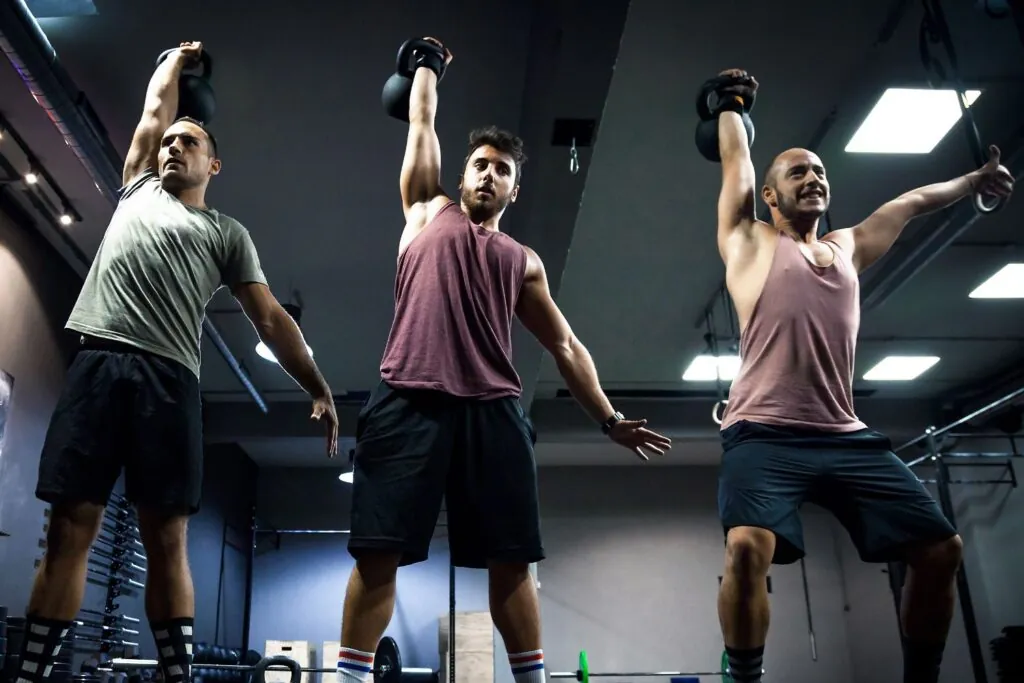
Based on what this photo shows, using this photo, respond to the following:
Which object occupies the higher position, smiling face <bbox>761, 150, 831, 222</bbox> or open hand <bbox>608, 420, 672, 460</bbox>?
smiling face <bbox>761, 150, 831, 222</bbox>

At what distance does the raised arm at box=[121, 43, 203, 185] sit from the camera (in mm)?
2355

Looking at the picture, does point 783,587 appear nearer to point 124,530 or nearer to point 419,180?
point 124,530

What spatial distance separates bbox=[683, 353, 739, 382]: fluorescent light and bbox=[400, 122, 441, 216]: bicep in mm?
5614

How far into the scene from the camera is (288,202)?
5105 millimetres

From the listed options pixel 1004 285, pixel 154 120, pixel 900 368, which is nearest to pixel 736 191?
pixel 154 120

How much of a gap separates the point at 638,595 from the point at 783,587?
1741 mm

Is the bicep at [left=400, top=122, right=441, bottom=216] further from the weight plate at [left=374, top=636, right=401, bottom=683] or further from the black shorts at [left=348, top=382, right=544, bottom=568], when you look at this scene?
the weight plate at [left=374, top=636, right=401, bottom=683]

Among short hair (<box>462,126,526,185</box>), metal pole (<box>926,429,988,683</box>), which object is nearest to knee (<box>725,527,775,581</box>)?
short hair (<box>462,126,526,185</box>)

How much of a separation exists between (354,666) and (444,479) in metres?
0.38

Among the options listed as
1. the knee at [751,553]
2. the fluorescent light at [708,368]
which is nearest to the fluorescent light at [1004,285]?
the fluorescent light at [708,368]

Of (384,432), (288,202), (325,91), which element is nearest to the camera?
(384,432)

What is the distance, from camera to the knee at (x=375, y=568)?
62.7 inches

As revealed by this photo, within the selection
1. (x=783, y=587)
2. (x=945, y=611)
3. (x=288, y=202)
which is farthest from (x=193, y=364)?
(x=783, y=587)

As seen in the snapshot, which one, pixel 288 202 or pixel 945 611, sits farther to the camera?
pixel 288 202
